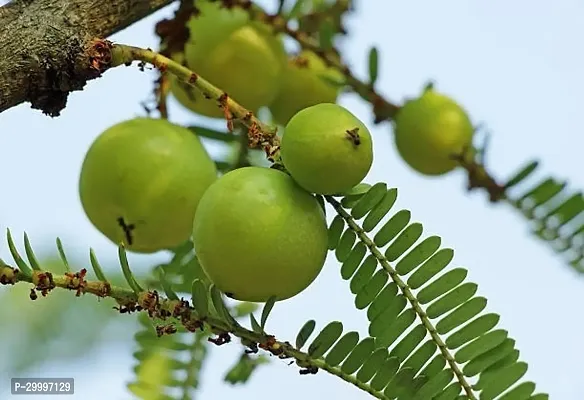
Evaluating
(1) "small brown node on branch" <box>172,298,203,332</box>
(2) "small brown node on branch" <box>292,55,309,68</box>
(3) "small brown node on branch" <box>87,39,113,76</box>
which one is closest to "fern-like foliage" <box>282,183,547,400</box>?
(1) "small brown node on branch" <box>172,298,203,332</box>

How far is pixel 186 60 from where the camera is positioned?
3.37 ft

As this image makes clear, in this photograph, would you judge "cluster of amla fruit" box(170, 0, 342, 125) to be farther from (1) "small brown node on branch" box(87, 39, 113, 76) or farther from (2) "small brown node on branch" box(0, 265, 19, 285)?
(2) "small brown node on branch" box(0, 265, 19, 285)

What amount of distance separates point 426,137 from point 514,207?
136 mm

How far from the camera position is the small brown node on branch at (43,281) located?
638 mm

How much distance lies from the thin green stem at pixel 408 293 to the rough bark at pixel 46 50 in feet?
0.77

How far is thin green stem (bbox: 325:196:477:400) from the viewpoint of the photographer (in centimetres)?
72

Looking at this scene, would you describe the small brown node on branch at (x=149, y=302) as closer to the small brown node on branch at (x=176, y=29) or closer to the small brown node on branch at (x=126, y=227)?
the small brown node on branch at (x=126, y=227)

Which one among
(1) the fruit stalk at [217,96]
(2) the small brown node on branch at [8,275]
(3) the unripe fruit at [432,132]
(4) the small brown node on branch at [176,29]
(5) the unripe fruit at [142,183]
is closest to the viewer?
(2) the small brown node on branch at [8,275]

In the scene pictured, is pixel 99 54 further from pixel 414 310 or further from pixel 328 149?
pixel 414 310

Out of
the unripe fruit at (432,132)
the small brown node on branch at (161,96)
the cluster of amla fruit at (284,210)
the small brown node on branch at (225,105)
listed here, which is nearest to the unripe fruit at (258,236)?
the cluster of amla fruit at (284,210)

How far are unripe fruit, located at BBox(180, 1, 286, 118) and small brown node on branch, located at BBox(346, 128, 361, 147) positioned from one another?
403 millimetres

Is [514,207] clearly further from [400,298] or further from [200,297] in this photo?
[200,297]

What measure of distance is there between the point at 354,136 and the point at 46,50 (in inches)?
10.0

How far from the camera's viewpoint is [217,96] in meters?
0.79
